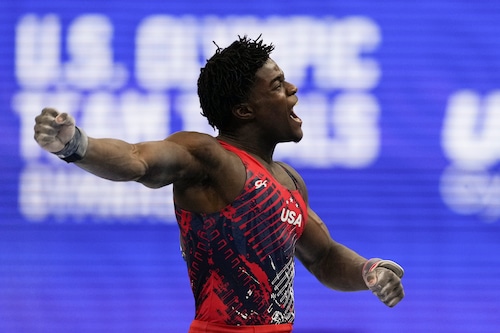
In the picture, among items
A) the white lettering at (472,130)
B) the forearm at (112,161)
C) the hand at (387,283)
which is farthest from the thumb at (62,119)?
the white lettering at (472,130)

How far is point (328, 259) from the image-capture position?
9.65 feet

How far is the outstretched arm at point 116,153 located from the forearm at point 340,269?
671mm

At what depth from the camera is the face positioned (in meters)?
2.71

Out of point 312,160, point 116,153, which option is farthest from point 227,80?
point 312,160

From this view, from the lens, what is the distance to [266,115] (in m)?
2.72

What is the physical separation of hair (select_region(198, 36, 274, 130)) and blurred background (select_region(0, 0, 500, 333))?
1696mm

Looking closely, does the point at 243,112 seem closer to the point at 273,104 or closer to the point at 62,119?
the point at 273,104

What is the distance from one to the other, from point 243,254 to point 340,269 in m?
0.45

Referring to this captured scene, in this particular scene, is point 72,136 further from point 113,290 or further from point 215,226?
point 113,290

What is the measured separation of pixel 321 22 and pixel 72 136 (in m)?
2.58

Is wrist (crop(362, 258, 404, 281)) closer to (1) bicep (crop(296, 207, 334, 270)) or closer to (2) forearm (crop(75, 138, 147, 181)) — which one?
(1) bicep (crop(296, 207, 334, 270))

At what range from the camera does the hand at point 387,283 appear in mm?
2516

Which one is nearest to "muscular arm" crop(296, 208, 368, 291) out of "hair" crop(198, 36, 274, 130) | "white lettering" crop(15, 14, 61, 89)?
"hair" crop(198, 36, 274, 130)

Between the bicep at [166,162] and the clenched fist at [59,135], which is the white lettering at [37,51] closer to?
the bicep at [166,162]
